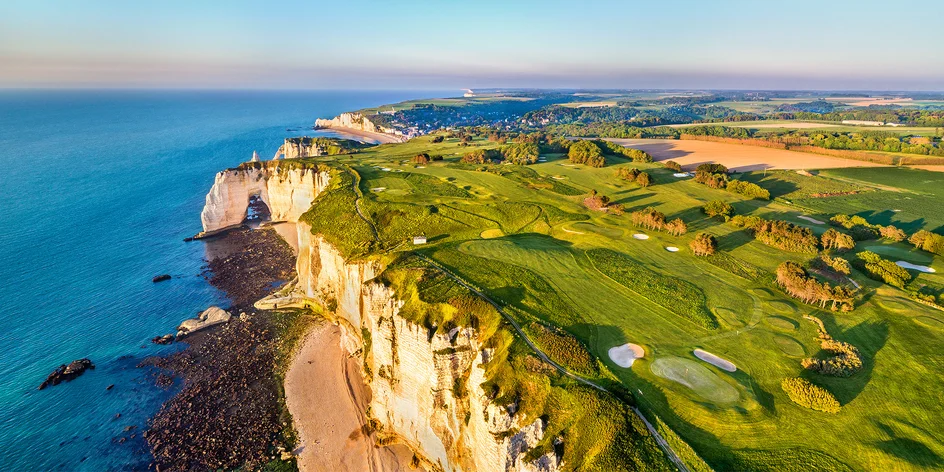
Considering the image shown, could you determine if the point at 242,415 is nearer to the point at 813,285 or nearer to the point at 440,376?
the point at 440,376

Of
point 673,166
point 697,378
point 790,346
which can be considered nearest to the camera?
point 697,378

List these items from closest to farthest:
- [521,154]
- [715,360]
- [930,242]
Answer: [715,360] < [930,242] < [521,154]

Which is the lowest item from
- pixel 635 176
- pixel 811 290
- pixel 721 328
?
pixel 721 328

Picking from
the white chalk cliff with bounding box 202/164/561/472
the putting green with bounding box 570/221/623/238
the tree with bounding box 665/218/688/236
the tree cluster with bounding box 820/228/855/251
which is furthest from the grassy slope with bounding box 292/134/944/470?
the white chalk cliff with bounding box 202/164/561/472

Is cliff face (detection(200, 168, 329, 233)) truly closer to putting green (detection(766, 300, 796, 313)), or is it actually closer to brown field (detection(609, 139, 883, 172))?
putting green (detection(766, 300, 796, 313))

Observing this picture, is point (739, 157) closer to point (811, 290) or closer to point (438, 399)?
point (811, 290)

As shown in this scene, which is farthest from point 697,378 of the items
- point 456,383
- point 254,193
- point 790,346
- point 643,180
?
point 254,193
